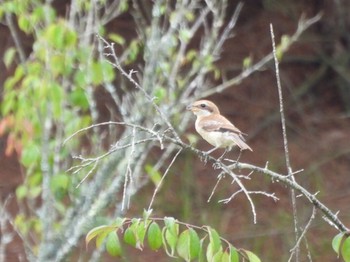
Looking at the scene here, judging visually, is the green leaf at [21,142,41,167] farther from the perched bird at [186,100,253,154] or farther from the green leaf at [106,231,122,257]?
the green leaf at [106,231,122,257]

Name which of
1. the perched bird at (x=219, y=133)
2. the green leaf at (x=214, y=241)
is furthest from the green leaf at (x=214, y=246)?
the perched bird at (x=219, y=133)

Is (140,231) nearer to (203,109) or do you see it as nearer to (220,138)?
(220,138)

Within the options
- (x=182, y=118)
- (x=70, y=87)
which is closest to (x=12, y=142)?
(x=70, y=87)

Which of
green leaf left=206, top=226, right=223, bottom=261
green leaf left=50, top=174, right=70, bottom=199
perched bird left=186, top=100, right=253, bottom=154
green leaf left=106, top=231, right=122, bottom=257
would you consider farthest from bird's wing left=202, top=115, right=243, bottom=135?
green leaf left=50, top=174, right=70, bottom=199

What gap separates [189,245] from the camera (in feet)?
7.65

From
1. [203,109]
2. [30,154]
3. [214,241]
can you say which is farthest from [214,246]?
[30,154]

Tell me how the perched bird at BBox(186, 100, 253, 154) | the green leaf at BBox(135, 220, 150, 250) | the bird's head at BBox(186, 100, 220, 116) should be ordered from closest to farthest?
the green leaf at BBox(135, 220, 150, 250) < the perched bird at BBox(186, 100, 253, 154) < the bird's head at BBox(186, 100, 220, 116)

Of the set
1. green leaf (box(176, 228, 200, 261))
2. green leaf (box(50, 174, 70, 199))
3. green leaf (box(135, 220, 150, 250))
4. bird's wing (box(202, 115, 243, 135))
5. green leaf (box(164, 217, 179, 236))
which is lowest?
green leaf (box(50, 174, 70, 199))

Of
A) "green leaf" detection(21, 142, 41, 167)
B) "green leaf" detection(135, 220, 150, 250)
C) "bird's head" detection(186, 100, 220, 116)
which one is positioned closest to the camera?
"green leaf" detection(135, 220, 150, 250)

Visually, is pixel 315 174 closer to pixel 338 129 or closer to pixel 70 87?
pixel 338 129

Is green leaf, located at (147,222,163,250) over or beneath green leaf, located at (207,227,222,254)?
over

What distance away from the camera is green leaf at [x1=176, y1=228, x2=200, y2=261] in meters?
2.32

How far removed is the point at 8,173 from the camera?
22.9 feet

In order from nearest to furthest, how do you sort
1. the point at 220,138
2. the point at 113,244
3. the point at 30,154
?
the point at 113,244, the point at 220,138, the point at 30,154
